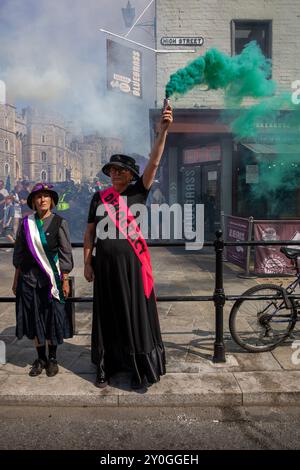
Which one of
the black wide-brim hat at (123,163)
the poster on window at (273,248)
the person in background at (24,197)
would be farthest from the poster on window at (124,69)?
the black wide-brim hat at (123,163)

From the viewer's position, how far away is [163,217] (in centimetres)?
1336

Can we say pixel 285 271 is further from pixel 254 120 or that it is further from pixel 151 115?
pixel 151 115

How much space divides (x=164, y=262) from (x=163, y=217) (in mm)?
4489

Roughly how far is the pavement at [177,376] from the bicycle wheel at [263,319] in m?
0.13

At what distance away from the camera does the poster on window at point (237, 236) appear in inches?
307

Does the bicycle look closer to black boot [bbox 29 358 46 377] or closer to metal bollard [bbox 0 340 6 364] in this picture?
black boot [bbox 29 358 46 377]

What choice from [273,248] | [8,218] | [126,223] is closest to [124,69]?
[8,218]

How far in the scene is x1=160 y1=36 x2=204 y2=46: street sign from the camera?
1138 centimetres

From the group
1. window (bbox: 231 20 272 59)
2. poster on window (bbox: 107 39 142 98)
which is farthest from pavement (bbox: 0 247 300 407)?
window (bbox: 231 20 272 59)

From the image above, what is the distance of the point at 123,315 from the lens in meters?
3.23

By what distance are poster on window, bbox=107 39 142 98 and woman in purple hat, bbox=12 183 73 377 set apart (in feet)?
29.4

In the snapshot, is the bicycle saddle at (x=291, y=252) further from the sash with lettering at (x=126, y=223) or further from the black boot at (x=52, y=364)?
the black boot at (x=52, y=364)
